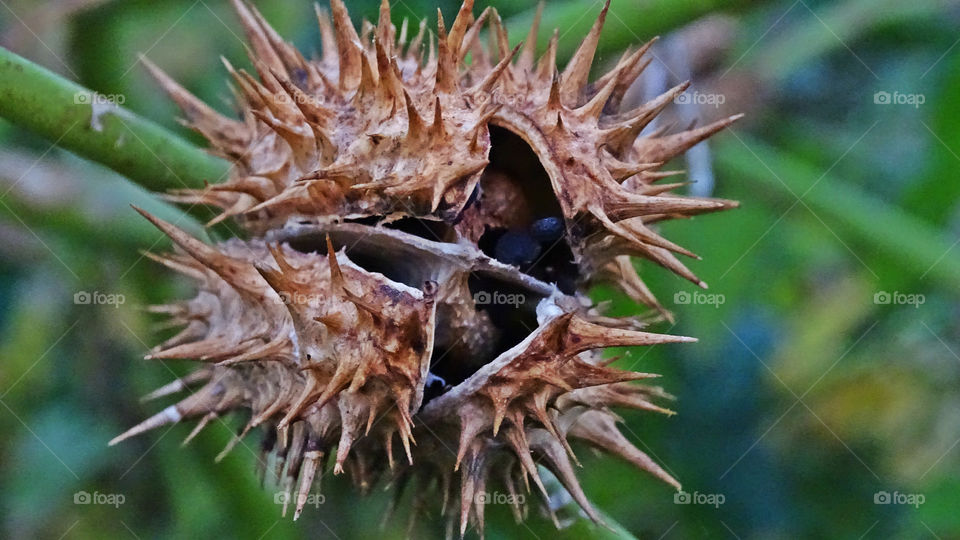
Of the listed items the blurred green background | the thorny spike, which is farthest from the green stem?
the thorny spike

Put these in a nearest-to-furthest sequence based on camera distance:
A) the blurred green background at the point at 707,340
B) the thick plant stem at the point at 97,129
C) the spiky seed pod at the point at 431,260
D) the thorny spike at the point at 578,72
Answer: the spiky seed pod at the point at 431,260, the thorny spike at the point at 578,72, the thick plant stem at the point at 97,129, the blurred green background at the point at 707,340

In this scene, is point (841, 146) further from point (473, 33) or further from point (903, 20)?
point (473, 33)

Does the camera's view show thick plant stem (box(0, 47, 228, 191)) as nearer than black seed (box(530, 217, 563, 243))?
No

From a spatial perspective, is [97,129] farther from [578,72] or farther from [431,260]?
[578,72]

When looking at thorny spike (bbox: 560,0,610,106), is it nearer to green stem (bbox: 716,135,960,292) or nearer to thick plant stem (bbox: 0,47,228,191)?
thick plant stem (bbox: 0,47,228,191)

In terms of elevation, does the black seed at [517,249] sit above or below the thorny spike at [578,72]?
below

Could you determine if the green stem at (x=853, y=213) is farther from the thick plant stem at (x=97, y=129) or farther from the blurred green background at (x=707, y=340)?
the thick plant stem at (x=97, y=129)

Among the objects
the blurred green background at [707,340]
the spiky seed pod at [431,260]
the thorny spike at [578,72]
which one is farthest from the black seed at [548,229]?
the blurred green background at [707,340]

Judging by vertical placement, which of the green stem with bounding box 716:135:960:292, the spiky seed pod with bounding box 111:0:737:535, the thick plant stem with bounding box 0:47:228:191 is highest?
the green stem with bounding box 716:135:960:292
